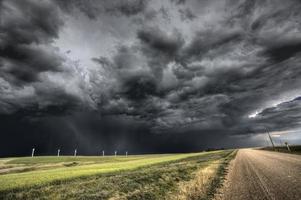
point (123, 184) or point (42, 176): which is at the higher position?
point (42, 176)

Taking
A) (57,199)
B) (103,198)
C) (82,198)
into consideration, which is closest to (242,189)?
(103,198)

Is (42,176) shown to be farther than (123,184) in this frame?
Yes

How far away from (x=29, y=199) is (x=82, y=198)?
4.53 m

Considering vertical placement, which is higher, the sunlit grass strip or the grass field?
the sunlit grass strip

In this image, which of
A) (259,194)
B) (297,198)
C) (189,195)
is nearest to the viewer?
(297,198)

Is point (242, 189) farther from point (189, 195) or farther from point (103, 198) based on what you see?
point (103, 198)

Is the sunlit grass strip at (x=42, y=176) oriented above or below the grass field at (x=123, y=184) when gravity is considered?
above

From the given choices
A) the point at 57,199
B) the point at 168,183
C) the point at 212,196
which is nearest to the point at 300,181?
the point at 212,196

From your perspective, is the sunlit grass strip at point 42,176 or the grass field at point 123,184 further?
the sunlit grass strip at point 42,176

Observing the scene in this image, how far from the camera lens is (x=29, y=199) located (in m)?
15.7

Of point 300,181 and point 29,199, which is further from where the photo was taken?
point 29,199

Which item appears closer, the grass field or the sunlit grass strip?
the grass field

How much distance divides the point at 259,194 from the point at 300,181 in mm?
4381

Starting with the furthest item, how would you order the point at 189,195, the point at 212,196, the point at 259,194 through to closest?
the point at 189,195
the point at 212,196
the point at 259,194
